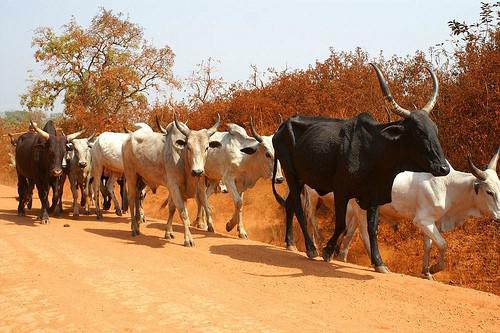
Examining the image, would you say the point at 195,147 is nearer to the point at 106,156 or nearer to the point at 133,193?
the point at 133,193

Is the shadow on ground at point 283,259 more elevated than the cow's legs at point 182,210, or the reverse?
the cow's legs at point 182,210

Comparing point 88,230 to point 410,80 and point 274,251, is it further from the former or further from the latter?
point 410,80

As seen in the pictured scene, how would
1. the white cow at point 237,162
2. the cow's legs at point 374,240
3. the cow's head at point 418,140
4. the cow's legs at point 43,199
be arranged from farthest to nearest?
the cow's legs at point 43,199
the white cow at point 237,162
the cow's legs at point 374,240
the cow's head at point 418,140

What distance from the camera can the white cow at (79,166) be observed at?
14815 millimetres

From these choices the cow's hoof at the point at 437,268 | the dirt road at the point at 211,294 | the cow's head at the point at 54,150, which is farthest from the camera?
the cow's head at the point at 54,150

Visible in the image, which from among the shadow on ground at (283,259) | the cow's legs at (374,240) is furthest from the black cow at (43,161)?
the cow's legs at (374,240)

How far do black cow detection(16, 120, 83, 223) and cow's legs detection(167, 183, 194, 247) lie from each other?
3682mm

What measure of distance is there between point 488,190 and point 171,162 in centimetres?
507

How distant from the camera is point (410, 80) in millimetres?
17016

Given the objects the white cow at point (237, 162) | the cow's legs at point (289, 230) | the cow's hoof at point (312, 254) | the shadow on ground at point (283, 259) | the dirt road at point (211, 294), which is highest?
the white cow at point (237, 162)

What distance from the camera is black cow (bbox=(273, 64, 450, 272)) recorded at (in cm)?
744

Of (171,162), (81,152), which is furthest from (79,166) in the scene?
(171,162)

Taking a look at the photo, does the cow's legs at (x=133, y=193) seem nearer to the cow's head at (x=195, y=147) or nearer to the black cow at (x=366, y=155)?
the cow's head at (x=195, y=147)

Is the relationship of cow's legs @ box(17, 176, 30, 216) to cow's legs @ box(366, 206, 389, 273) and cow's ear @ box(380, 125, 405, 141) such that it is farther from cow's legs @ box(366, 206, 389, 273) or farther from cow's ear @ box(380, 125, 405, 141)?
cow's ear @ box(380, 125, 405, 141)
